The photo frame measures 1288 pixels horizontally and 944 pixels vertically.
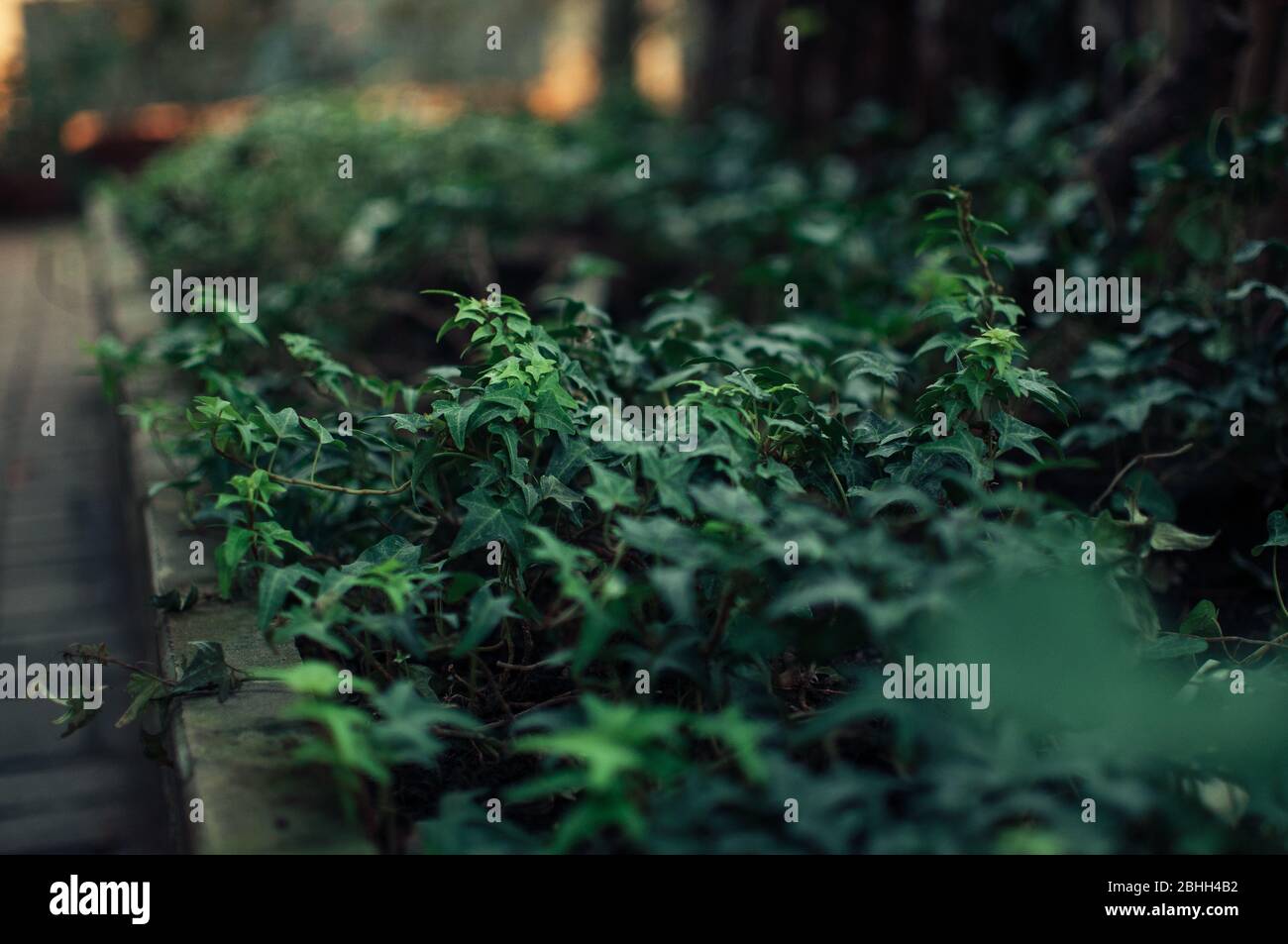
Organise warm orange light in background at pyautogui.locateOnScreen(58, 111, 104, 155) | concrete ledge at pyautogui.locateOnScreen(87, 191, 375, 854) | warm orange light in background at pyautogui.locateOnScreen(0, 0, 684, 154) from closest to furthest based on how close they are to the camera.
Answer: concrete ledge at pyautogui.locateOnScreen(87, 191, 375, 854)
warm orange light in background at pyautogui.locateOnScreen(0, 0, 684, 154)
warm orange light in background at pyautogui.locateOnScreen(58, 111, 104, 155)

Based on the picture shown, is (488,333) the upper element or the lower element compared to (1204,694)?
upper

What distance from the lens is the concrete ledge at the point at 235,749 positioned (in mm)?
1297

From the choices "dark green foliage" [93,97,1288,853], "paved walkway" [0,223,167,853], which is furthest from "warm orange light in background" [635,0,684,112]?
"dark green foliage" [93,97,1288,853]

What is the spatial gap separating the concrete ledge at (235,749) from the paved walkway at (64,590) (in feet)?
1.13

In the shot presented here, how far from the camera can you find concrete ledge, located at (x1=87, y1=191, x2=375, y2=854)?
1297mm

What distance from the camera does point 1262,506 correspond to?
7.52 ft

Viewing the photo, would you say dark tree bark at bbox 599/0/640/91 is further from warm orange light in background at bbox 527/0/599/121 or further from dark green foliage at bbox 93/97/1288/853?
dark green foliage at bbox 93/97/1288/853

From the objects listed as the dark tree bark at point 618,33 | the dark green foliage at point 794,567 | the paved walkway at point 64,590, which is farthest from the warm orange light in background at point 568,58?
the dark green foliage at point 794,567

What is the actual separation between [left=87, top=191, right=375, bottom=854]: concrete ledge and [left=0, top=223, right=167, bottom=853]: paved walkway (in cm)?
34

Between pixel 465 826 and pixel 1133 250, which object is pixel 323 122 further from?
pixel 465 826

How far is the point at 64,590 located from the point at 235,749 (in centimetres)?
158

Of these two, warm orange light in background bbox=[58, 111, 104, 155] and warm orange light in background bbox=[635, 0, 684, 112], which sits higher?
warm orange light in background bbox=[635, 0, 684, 112]
